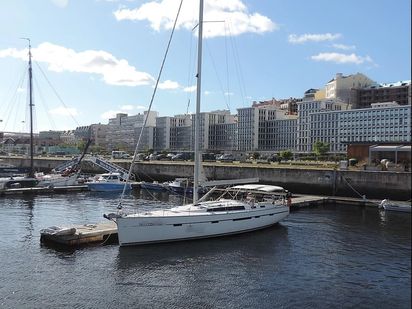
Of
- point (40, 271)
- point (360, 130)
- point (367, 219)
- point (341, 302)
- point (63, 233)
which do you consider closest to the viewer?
point (341, 302)

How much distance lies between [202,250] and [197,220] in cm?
326

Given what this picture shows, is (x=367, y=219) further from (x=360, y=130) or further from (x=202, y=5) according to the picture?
(x=360, y=130)

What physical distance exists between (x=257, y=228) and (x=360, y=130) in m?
166

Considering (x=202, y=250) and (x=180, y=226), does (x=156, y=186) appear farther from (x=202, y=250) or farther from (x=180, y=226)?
(x=202, y=250)

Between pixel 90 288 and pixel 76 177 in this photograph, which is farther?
pixel 76 177

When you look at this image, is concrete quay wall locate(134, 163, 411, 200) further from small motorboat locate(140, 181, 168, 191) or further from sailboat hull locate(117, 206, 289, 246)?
sailboat hull locate(117, 206, 289, 246)

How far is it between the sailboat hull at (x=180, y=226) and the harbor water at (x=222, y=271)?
708mm

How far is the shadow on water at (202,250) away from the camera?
3183 centimetres

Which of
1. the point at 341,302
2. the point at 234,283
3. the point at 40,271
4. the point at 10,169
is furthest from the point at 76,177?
the point at 341,302

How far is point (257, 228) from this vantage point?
4303 centimetres

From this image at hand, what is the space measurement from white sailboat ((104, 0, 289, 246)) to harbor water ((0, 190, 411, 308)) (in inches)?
31.2

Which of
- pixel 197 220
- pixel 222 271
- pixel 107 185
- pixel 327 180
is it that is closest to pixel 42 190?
pixel 107 185

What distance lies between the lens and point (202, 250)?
35000mm

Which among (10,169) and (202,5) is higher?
(202,5)
